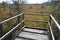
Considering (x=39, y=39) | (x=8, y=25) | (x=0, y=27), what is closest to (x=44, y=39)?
(x=39, y=39)

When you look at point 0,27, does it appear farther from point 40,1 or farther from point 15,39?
point 40,1

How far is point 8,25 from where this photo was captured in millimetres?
8594

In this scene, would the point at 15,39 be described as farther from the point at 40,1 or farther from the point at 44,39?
the point at 40,1

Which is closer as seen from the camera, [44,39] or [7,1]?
[44,39]

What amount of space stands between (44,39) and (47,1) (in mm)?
18498

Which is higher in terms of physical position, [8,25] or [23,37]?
[23,37]

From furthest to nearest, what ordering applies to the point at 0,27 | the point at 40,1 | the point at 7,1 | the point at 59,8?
the point at 40,1 < the point at 7,1 < the point at 59,8 < the point at 0,27

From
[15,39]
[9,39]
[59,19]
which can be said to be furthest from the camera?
[59,19]

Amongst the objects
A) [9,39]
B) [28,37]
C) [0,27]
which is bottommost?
[9,39]

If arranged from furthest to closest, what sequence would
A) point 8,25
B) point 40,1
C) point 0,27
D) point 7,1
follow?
point 40,1, point 7,1, point 8,25, point 0,27

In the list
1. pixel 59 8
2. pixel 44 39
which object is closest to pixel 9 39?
pixel 44 39

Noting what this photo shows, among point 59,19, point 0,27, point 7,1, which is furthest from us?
point 7,1

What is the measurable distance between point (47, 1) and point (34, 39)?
18.5 m

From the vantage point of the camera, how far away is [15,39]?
13.9 ft
